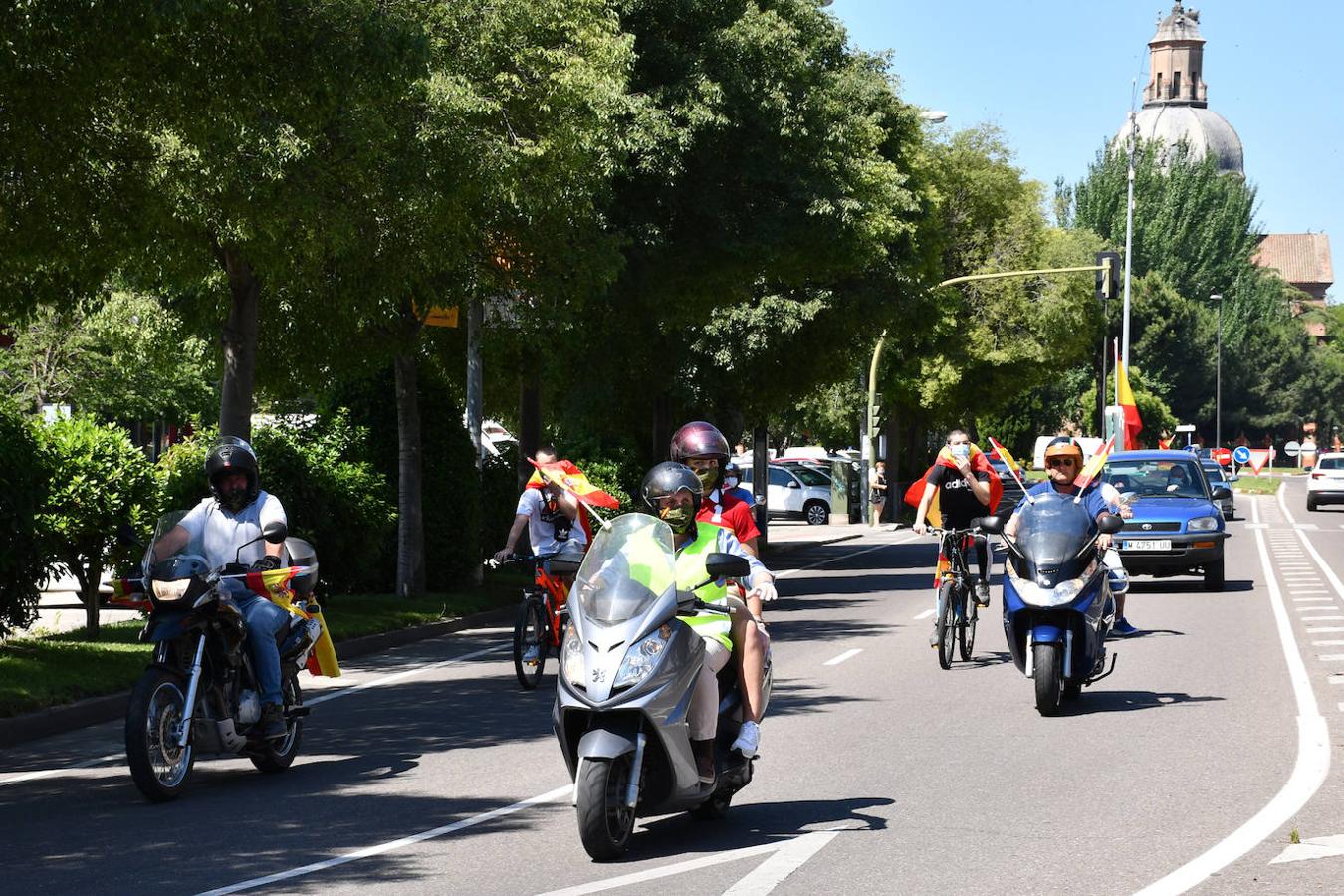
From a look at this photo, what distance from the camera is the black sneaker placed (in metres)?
9.82

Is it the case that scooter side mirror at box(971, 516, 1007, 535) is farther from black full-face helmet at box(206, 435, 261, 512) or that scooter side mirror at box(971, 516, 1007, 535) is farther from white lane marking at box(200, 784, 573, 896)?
black full-face helmet at box(206, 435, 261, 512)

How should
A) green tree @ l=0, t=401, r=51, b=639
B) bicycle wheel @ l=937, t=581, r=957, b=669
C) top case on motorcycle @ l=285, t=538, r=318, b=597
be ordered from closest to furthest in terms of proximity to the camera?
1. top case on motorcycle @ l=285, t=538, r=318, b=597
2. green tree @ l=0, t=401, r=51, b=639
3. bicycle wheel @ l=937, t=581, r=957, b=669

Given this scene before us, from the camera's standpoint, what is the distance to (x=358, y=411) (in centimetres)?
2283

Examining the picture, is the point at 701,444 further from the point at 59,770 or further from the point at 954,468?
the point at 954,468

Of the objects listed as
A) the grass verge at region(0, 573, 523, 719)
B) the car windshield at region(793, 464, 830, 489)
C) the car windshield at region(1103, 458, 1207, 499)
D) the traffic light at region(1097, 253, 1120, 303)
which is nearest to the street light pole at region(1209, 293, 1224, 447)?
the car windshield at region(793, 464, 830, 489)

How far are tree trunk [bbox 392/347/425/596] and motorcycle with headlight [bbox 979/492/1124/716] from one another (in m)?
10.3

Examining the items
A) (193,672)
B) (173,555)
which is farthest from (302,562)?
(193,672)

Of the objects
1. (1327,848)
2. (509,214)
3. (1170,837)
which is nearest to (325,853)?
(1170,837)

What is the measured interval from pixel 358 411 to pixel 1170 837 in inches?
633

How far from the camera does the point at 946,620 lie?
15.2 m

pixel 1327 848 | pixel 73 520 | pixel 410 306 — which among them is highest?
pixel 410 306

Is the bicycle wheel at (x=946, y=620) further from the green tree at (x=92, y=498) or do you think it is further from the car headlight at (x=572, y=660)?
the car headlight at (x=572, y=660)

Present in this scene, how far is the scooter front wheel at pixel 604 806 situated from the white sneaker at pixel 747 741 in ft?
2.08

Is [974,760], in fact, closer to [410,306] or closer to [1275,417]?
[410,306]
